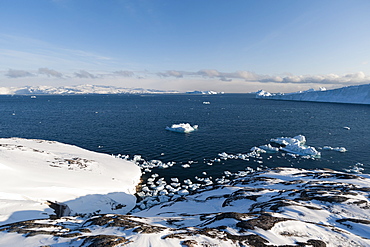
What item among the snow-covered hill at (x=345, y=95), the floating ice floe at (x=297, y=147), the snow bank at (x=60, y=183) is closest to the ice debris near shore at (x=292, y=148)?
the floating ice floe at (x=297, y=147)

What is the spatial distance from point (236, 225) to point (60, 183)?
21.1 m

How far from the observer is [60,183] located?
2205cm

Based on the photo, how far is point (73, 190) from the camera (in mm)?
21375

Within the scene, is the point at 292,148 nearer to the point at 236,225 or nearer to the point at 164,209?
the point at 164,209

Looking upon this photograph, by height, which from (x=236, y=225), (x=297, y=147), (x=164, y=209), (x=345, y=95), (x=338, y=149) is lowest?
(x=164, y=209)

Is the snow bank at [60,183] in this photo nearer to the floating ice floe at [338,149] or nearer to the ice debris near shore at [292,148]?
the ice debris near shore at [292,148]

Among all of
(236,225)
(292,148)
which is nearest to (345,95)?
(292,148)

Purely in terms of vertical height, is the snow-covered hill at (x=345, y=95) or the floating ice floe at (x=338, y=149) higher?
the snow-covered hill at (x=345, y=95)

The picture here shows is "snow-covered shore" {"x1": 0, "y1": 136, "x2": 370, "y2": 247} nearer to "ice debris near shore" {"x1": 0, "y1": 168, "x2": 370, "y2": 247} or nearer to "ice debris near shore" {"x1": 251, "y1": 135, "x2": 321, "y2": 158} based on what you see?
"ice debris near shore" {"x1": 0, "y1": 168, "x2": 370, "y2": 247}

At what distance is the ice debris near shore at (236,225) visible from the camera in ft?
32.9

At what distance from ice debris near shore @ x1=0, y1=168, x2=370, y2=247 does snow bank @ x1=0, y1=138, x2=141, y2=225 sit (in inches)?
218

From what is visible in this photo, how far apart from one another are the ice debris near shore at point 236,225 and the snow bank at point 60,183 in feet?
18.2

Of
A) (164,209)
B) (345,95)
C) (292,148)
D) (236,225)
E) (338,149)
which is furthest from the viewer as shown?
(345,95)

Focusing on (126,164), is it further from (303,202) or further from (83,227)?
(303,202)
